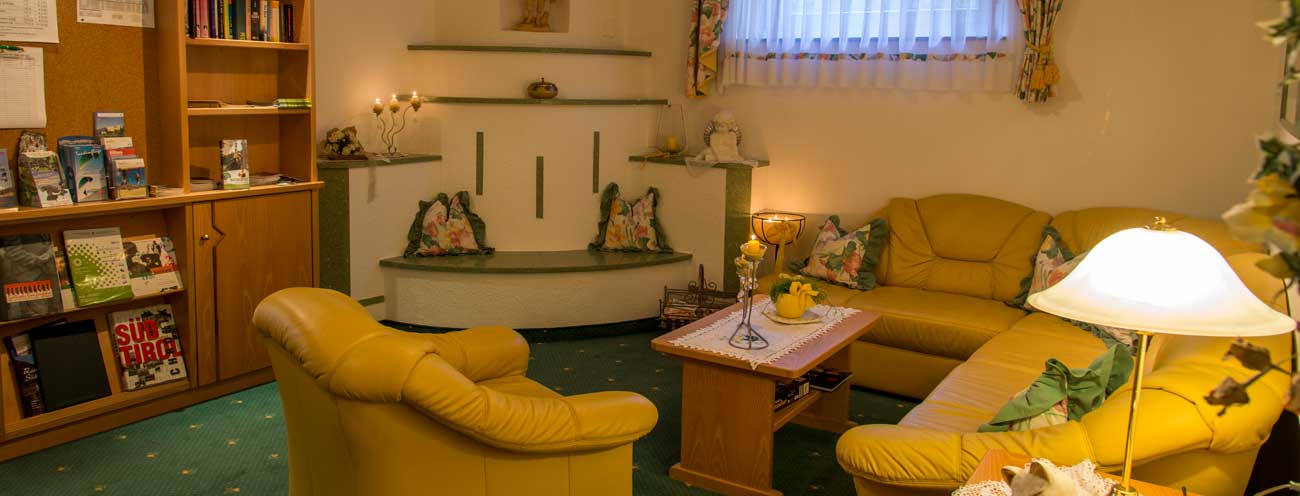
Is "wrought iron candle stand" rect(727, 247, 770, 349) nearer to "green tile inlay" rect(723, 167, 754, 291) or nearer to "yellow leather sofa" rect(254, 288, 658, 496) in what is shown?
"yellow leather sofa" rect(254, 288, 658, 496)

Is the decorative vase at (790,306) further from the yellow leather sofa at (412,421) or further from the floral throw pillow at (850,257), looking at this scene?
the yellow leather sofa at (412,421)

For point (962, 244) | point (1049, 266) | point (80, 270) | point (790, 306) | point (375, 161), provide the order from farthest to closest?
point (375, 161) < point (962, 244) < point (1049, 266) < point (790, 306) < point (80, 270)

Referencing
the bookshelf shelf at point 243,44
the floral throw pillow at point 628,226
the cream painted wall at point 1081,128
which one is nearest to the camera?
the bookshelf shelf at point 243,44

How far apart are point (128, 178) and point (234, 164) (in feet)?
1.57

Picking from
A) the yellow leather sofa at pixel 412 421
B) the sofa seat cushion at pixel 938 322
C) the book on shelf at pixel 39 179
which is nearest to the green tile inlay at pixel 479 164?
the sofa seat cushion at pixel 938 322

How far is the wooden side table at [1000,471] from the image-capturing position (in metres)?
2.21

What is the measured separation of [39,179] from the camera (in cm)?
372

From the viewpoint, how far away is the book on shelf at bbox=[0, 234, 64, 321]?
368 centimetres

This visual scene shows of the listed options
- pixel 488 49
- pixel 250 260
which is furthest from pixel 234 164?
pixel 488 49

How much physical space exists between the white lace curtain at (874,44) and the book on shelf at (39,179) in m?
3.56

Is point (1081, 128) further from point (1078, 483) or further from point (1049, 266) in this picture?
point (1078, 483)

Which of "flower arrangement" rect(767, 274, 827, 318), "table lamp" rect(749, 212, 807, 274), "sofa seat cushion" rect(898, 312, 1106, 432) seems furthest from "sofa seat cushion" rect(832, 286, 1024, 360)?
"table lamp" rect(749, 212, 807, 274)

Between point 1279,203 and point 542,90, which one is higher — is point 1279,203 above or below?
below

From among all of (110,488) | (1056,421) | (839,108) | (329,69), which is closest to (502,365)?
(110,488)
